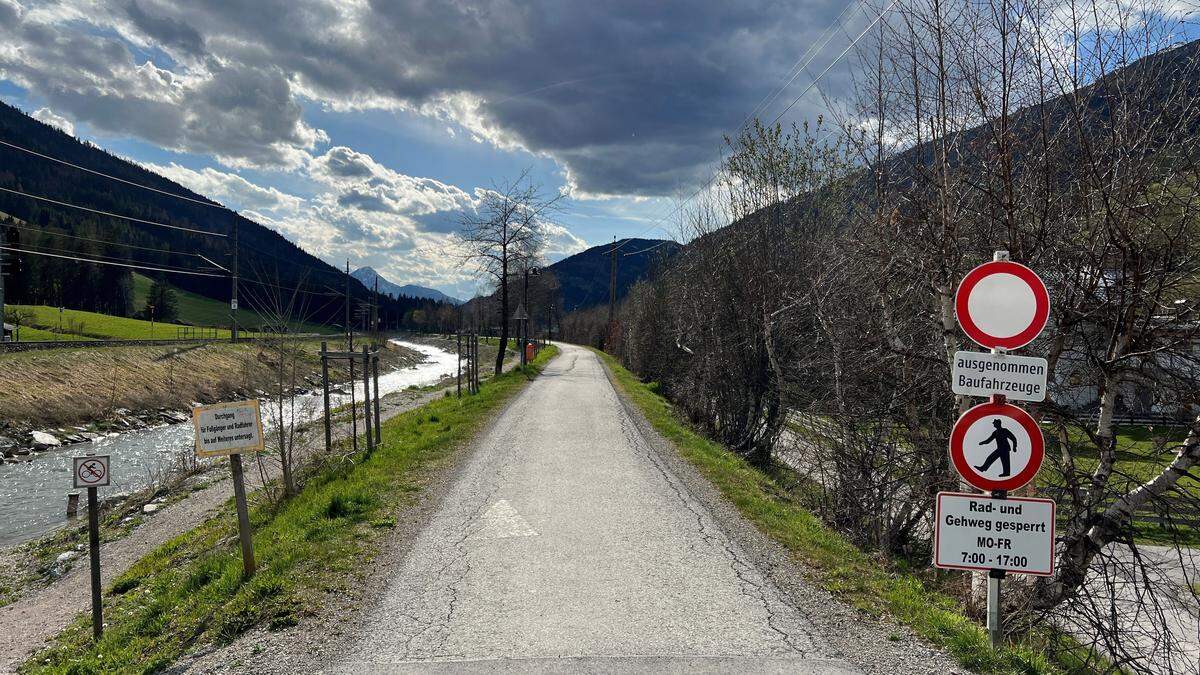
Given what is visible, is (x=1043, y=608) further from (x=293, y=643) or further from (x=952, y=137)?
(x=293, y=643)

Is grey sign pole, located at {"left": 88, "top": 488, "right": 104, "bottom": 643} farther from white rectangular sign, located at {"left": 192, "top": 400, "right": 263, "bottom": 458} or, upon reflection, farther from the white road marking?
the white road marking

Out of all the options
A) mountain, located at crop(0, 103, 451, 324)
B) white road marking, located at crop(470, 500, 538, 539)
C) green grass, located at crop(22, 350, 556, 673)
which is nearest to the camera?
green grass, located at crop(22, 350, 556, 673)

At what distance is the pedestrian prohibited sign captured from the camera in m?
6.26

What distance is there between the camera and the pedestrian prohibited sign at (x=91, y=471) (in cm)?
626

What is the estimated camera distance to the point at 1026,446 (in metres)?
4.28

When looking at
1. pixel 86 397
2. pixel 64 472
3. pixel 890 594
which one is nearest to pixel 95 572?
pixel 890 594

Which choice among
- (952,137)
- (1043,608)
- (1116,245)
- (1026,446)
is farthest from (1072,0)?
(1043,608)

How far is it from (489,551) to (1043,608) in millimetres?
5115

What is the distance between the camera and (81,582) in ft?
30.2

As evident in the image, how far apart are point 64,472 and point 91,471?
15867 mm

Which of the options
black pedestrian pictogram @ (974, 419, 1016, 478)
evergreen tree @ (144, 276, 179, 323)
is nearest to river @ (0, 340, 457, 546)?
black pedestrian pictogram @ (974, 419, 1016, 478)

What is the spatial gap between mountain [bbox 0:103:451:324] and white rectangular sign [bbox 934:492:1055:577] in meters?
9.51

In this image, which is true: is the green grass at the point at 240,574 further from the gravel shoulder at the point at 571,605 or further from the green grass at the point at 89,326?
the green grass at the point at 89,326

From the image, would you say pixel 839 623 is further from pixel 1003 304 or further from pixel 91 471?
pixel 91 471
